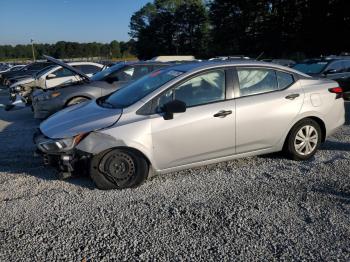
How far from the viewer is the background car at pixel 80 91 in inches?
333

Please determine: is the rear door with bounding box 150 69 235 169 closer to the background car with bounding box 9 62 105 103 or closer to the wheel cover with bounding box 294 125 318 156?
the wheel cover with bounding box 294 125 318 156

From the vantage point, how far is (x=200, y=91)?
15.7 feet

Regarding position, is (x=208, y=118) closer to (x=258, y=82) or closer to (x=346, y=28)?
(x=258, y=82)

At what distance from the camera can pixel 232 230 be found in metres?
3.50

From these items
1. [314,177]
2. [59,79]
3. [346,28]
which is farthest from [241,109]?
[346,28]

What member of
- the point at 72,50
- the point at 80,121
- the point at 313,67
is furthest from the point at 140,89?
the point at 72,50

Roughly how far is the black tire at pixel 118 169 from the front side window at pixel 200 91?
2.22ft

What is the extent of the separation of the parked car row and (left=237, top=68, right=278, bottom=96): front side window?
1 centimetres

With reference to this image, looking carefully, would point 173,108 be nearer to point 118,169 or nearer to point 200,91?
point 200,91

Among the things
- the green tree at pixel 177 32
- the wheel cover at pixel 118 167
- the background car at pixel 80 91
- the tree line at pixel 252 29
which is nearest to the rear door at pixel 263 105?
the wheel cover at pixel 118 167

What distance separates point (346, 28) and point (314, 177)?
43.1 metres

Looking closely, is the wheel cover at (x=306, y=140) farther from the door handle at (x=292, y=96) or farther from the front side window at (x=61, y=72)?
the front side window at (x=61, y=72)

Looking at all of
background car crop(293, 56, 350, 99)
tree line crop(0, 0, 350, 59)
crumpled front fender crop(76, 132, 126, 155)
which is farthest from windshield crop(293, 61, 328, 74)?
tree line crop(0, 0, 350, 59)

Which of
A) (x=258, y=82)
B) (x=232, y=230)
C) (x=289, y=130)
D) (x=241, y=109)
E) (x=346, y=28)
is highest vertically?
(x=346, y=28)
